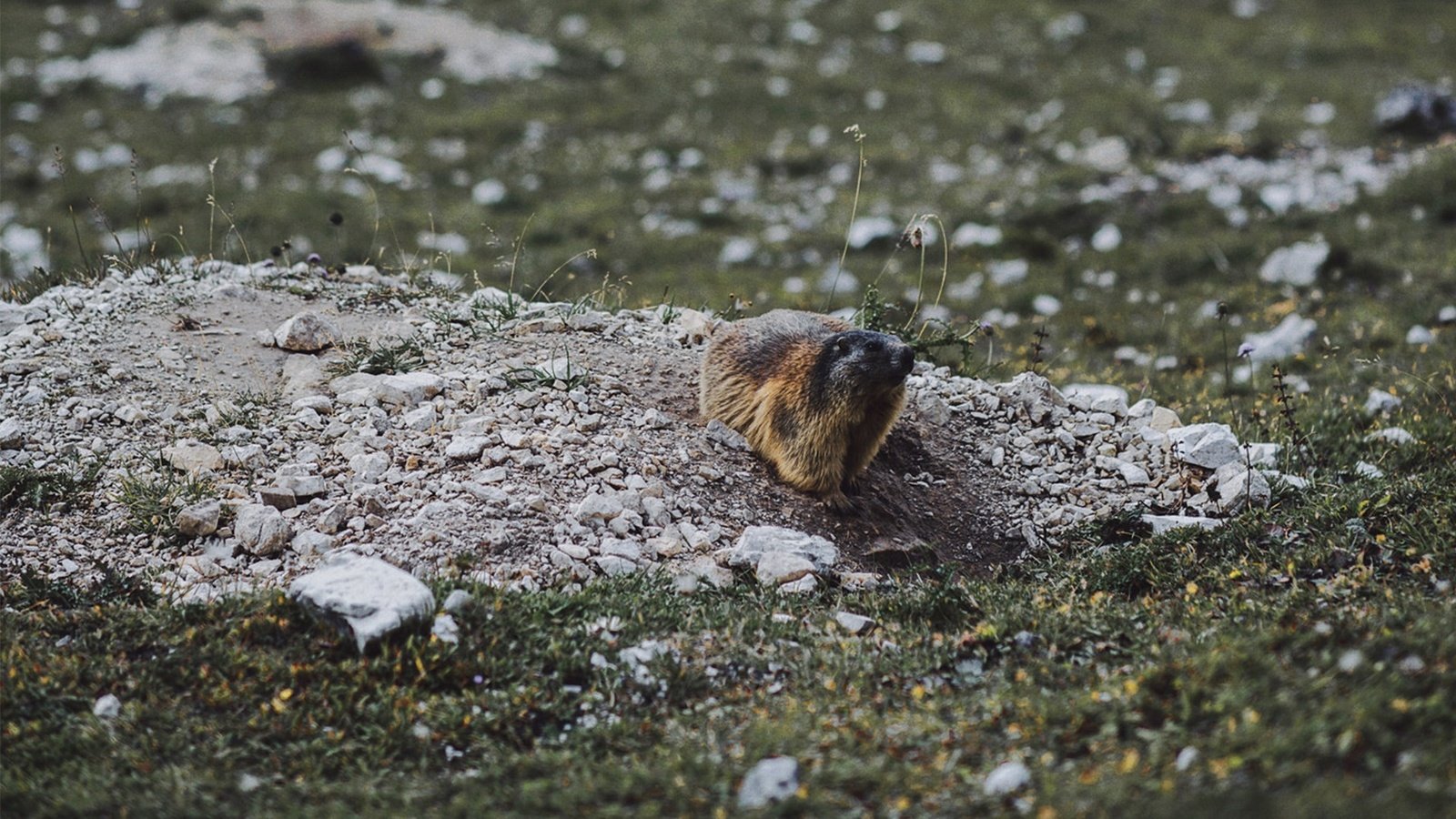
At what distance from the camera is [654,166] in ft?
52.4

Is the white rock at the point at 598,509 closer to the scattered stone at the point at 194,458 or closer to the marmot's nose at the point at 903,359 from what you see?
the marmot's nose at the point at 903,359

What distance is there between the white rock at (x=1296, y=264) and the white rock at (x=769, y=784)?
9356 mm

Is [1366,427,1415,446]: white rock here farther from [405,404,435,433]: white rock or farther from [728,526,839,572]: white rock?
[405,404,435,433]: white rock

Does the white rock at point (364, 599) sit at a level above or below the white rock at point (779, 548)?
above

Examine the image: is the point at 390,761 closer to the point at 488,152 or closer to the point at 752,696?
the point at 752,696

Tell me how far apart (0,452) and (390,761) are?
137 inches

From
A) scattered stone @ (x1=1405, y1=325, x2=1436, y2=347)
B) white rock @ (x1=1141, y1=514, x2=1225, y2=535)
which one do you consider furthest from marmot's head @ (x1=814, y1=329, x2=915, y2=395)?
scattered stone @ (x1=1405, y1=325, x2=1436, y2=347)

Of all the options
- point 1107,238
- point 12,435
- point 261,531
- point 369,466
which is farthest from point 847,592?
point 1107,238

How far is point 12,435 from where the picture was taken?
6.55 m

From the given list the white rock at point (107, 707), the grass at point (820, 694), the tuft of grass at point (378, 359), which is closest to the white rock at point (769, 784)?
the grass at point (820, 694)

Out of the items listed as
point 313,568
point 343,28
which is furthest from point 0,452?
point 343,28

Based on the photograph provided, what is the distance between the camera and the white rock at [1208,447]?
6.97 meters

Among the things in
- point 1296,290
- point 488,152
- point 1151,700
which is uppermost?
point 1151,700

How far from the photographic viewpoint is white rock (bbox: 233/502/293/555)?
5.95 metres
